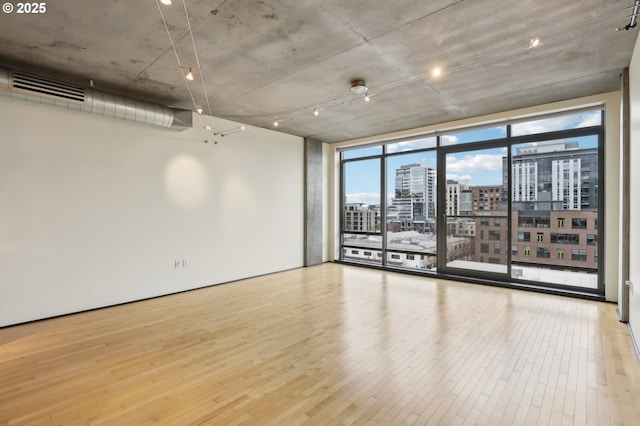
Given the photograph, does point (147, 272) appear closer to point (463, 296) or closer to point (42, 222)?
point (42, 222)

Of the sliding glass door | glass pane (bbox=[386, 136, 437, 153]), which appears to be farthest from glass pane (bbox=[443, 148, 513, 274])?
glass pane (bbox=[386, 136, 437, 153])

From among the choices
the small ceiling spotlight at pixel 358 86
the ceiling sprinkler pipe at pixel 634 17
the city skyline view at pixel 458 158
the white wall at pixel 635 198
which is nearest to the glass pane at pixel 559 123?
the city skyline view at pixel 458 158

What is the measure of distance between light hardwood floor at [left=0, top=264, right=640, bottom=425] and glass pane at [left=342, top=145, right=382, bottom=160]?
3.98 m

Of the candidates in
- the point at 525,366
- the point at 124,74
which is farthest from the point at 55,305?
the point at 525,366

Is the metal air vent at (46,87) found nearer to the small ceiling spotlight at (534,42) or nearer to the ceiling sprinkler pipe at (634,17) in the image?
the small ceiling spotlight at (534,42)

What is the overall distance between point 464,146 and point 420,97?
6.24 ft

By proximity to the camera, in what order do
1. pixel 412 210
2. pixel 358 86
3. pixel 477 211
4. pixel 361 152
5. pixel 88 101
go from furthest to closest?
pixel 361 152 → pixel 412 210 → pixel 477 211 → pixel 358 86 → pixel 88 101

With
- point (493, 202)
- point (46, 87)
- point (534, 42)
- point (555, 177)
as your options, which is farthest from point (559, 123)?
point (46, 87)

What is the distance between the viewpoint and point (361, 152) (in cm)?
768

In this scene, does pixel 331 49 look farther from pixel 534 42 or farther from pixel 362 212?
pixel 362 212

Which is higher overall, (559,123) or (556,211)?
(559,123)

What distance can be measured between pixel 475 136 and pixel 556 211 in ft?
6.24

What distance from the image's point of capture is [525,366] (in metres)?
2.71

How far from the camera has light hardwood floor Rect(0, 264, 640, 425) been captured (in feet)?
6.89
